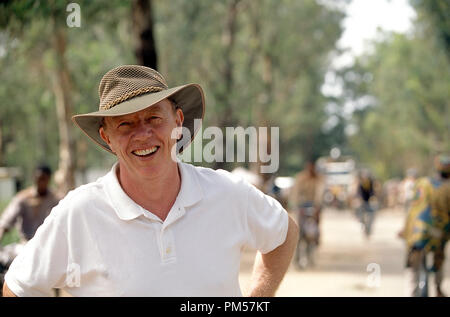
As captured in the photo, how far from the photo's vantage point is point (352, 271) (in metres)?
13.0

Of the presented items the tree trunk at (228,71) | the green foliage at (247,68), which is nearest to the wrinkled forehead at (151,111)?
the green foliage at (247,68)

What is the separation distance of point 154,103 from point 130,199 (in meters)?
0.34

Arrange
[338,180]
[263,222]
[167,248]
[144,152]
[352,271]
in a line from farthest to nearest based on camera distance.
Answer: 1. [338,180]
2. [352,271]
3. [263,222]
4. [144,152]
5. [167,248]

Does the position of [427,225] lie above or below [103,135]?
below

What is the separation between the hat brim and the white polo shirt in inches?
10.6

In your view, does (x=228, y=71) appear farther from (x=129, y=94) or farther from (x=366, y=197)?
(x=129, y=94)

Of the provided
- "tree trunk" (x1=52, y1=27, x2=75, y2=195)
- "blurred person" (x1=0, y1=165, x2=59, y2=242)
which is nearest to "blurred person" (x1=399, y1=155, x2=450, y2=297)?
"blurred person" (x1=0, y1=165, x2=59, y2=242)

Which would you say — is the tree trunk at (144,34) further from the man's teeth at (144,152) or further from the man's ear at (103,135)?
the man's teeth at (144,152)

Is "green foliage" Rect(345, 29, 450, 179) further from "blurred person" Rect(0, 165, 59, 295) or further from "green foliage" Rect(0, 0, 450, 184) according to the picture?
"blurred person" Rect(0, 165, 59, 295)

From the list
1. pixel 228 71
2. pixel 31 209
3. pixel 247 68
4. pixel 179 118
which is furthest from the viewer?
pixel 247 68

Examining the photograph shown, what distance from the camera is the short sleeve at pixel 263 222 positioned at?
2.71m

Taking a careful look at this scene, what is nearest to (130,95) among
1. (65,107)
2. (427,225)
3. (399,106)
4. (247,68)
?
(427,225)

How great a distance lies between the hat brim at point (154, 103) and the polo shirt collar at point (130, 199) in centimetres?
21

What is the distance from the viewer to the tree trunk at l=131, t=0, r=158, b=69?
1042 cm
